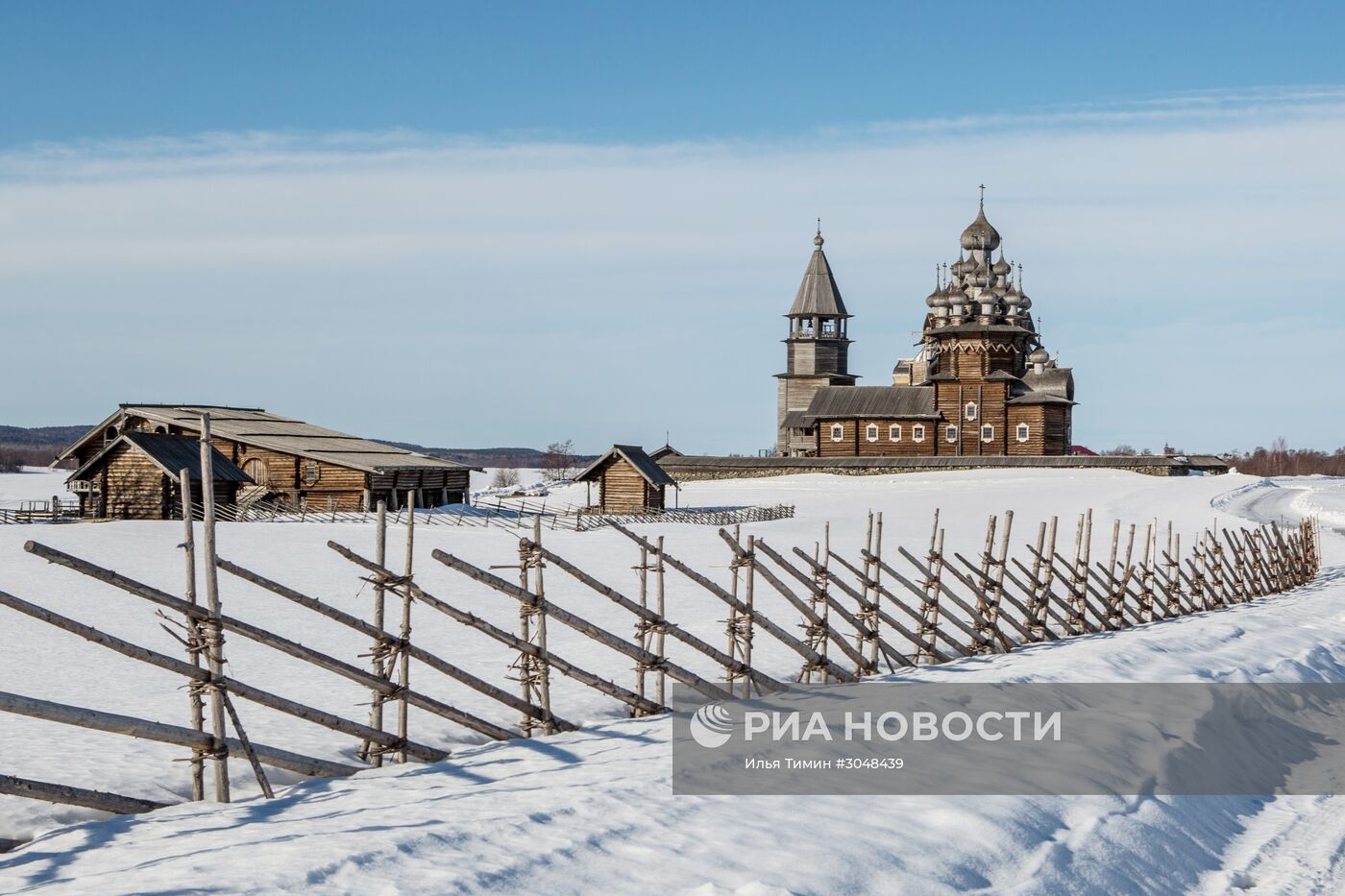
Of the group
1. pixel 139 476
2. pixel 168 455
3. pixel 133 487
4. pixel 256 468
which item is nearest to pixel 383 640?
pixel 168 455

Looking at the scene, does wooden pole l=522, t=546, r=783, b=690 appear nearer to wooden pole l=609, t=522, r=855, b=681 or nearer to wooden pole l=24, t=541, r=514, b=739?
wooden pole l=609, t=522, r=855, b=681

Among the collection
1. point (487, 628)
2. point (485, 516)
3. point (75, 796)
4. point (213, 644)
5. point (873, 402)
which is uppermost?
point (873, 402)

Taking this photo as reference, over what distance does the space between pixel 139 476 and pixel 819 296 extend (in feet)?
167

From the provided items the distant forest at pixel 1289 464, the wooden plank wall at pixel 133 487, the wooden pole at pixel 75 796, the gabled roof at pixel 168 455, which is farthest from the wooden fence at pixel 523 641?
the distant forest at pixel 1289 464

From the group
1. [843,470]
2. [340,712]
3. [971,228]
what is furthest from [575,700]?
[971,228]

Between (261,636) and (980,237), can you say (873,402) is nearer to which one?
(980,237)

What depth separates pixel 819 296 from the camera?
8150cm

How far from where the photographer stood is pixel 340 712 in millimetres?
12039

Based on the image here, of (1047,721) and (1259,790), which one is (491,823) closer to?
(1047,721)

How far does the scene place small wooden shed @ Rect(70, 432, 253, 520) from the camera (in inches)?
1479

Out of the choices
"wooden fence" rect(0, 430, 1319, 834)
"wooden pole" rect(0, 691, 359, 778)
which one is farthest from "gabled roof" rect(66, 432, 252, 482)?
"wooden pole" rect(0, 691, 359, 778)

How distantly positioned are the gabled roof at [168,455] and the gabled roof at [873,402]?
38.4 m

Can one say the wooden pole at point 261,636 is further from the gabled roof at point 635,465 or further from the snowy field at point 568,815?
the gabled roof at point 635,465

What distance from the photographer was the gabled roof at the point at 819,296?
8119 cm
